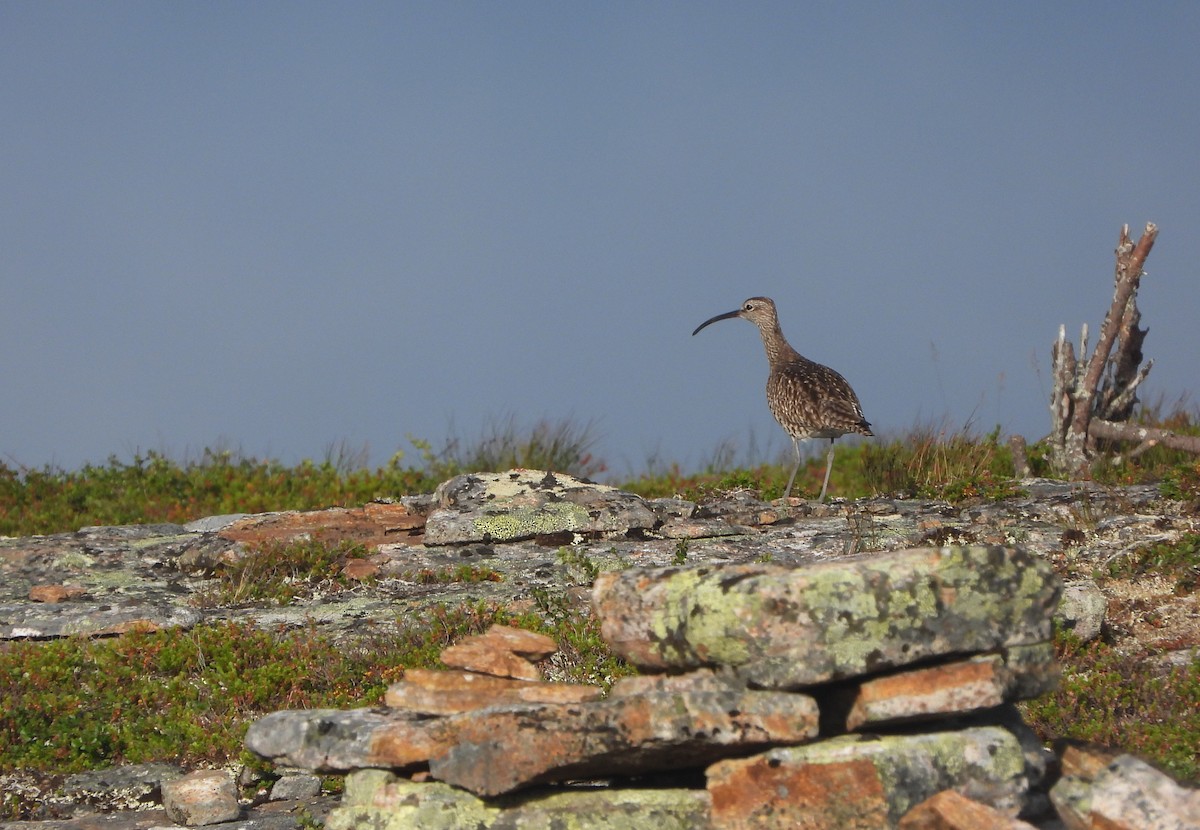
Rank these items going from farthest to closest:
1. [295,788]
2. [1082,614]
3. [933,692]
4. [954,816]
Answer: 1. [1082,614]
2. [295,788]
3. [933,692]
4. [954,816]

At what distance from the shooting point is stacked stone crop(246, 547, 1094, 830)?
19.7ft

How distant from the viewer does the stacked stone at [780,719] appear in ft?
19.7

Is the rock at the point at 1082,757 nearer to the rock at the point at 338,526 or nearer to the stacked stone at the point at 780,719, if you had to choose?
the stacked stone at the point at 780,719

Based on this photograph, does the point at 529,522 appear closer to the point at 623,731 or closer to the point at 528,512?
the point at 528,512

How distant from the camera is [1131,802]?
5844mm

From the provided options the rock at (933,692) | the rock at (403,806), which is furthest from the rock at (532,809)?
the rock at (933,692)

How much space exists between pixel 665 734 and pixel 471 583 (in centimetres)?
723

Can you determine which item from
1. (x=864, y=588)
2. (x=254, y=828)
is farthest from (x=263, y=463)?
(x=864, y=588)

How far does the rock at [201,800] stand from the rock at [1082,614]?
668cm

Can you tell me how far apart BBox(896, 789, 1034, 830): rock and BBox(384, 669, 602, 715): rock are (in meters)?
1.84

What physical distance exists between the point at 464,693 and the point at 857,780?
2.18m

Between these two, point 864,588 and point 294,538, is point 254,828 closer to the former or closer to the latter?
point 864,588

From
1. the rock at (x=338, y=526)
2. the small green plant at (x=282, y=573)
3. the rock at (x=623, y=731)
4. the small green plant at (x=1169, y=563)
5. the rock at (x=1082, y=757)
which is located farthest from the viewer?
the rock at (x=338, y=526)

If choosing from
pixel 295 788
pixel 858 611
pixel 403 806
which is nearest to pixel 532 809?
pixel 403 806
